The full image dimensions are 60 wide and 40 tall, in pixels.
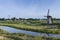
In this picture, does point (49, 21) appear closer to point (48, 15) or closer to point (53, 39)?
point (48, 15)

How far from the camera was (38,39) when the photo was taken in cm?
2292

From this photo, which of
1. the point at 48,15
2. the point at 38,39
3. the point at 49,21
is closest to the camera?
the point at 38,39

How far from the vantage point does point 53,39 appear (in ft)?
77.6

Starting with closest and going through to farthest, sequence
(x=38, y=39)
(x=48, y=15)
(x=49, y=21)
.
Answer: (x=38, y=39)
(x=49, y=21)
(x=48, y=15)

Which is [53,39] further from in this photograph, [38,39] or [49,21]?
[49,21]

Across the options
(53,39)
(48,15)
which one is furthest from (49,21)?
(53,39)

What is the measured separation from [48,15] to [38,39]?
4495cm

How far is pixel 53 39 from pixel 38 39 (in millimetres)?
2317

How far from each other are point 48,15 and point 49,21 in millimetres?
5439

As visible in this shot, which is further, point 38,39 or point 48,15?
point 48,15

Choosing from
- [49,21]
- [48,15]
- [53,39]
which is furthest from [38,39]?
[48,15]

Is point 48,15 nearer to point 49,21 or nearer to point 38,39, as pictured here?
point 49,21

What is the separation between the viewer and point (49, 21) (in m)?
62.3

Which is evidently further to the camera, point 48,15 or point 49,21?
point 48,15
